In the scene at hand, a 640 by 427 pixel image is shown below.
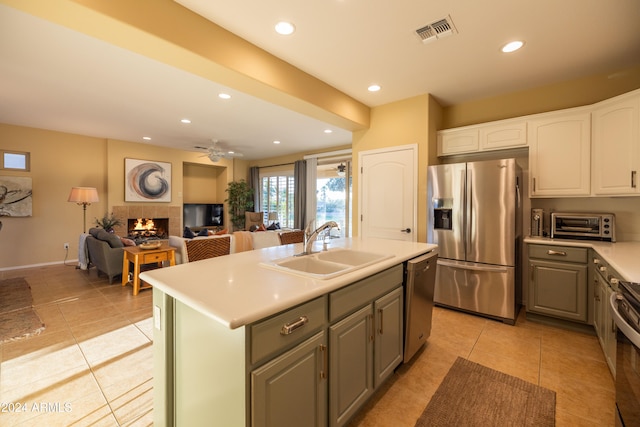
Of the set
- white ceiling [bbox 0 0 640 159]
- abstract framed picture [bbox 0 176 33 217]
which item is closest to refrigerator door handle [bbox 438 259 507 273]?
white ceiling [bbox 0 0 640 159]

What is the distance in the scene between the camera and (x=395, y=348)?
6.18 ft

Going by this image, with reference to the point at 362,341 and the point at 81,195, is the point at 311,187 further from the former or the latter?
the point at 362,341

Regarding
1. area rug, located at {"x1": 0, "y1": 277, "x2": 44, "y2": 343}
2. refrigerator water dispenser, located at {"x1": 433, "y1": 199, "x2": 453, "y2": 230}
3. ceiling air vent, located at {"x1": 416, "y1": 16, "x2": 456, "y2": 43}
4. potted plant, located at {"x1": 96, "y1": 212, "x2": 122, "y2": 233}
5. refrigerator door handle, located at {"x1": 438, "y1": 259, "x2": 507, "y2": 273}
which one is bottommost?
area rug, located at {"x1": 0, "y1": 277, "x2": 44, "y2": 343}

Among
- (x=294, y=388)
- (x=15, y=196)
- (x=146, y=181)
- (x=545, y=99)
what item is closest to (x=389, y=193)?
(x=545, y=99)

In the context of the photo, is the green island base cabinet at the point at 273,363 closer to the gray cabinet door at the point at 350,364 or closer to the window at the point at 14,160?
the gray cabinet door at the point at 350,364

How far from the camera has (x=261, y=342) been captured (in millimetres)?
990

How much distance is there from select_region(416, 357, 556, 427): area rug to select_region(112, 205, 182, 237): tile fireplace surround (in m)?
7.00

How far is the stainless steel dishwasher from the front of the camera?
1.97 m

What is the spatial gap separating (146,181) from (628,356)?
26.0 feet

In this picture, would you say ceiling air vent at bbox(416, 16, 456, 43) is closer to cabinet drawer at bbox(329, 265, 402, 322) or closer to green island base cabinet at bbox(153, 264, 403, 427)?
cabinet drawer at bbox(329, 265, 402, 322)

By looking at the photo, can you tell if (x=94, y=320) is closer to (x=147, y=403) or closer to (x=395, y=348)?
(x=147, y=403)

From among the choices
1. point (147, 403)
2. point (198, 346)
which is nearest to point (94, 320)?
point (147, 403)

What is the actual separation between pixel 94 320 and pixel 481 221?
4252mm

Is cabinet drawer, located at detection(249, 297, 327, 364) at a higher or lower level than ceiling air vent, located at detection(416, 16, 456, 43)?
lower
